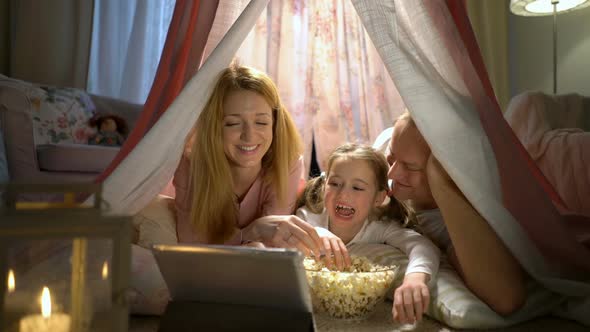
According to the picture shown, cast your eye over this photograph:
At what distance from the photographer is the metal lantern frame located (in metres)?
0.49

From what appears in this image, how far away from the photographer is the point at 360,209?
1.46 meters

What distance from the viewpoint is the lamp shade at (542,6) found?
8.95 feet

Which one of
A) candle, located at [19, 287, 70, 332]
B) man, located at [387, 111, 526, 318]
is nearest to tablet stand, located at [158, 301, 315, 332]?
candle, located at [19, 287, 70, 332]

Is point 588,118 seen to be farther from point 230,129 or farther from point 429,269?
point 230,129

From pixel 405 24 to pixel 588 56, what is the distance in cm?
245

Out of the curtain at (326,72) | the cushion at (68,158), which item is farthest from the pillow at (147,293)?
the curtain at (326,72)

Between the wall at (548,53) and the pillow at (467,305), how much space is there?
7.54 ft

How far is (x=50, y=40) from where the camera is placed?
3.62 metres

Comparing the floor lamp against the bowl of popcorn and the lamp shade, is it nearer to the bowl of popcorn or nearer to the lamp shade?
the lamp shade

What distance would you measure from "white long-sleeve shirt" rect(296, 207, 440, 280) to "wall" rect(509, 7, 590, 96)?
2241mm

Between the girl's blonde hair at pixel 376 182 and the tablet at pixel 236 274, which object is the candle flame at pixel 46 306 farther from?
the girl's blonde hair at pixel 376 182

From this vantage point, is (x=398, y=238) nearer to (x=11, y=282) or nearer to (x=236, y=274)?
(x=236, y=274)

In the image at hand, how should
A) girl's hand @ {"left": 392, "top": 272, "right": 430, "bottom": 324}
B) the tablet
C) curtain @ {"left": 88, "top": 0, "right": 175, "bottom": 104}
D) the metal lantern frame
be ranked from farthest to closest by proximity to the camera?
curtain @ {"left": 88, "top": 0, "right": 175, "bottom": 104} < girl's hand @ {"left": 392, "top": 272, "right": 430, "bottom": 324} < the tablet < the metal lantern frame

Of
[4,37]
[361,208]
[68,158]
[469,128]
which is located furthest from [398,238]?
[4,37]
